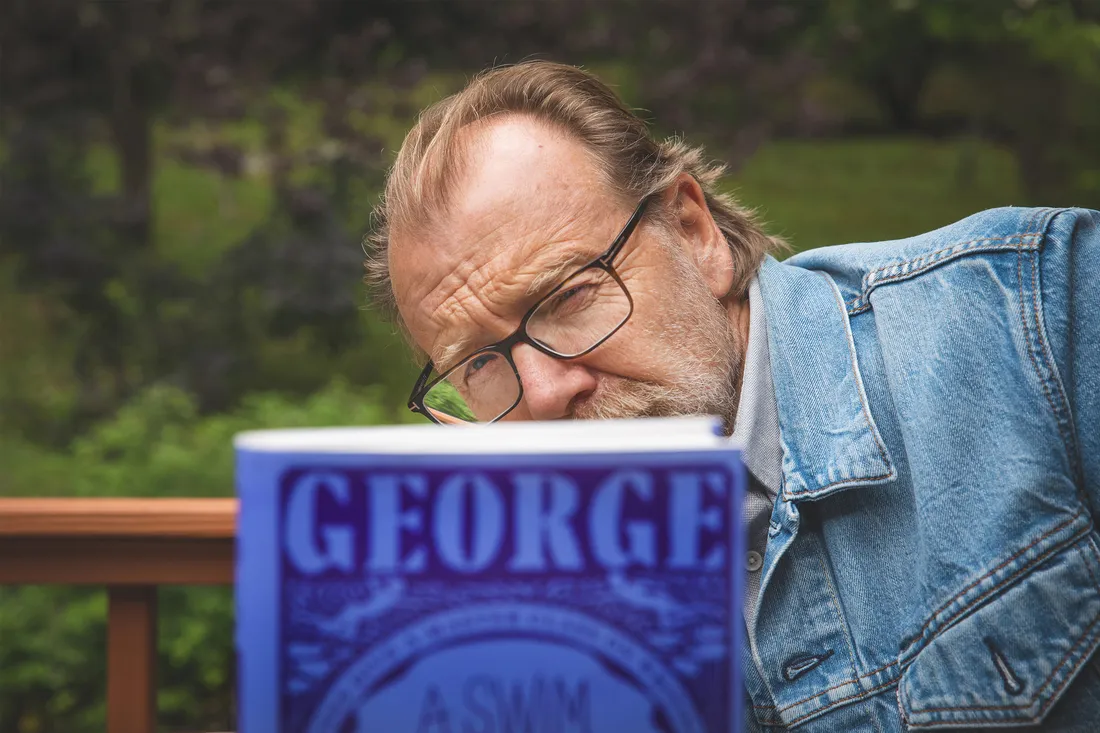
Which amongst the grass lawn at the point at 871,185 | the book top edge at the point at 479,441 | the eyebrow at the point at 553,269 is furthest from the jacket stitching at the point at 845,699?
the grass lawn at the point at 871,185

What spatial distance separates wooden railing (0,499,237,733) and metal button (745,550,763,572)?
797mm

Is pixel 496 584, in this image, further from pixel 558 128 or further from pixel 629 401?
pixel 558 128

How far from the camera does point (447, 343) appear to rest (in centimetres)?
151

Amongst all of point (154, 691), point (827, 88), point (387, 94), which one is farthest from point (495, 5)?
point (154, 691)

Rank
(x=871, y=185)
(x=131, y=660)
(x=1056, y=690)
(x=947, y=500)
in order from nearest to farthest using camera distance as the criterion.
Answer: (x=1056, y=690)
(x=947, y=500)
(x=131, y=660)
(x=871, y=185)

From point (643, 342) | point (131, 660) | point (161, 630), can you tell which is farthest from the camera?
point (161, 630)

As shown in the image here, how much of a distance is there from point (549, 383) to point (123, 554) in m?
0.76

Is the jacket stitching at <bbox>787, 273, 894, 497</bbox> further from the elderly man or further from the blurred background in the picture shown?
→ the blurred background

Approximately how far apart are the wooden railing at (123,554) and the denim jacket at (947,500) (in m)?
0.89

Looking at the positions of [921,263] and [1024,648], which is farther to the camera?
[921,263]

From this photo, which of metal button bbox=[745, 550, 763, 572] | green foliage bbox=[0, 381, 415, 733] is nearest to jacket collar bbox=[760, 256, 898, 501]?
metal button bbox=[745, 550, 763, 572]

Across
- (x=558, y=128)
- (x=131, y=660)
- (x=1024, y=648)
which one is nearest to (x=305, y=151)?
(x=558, y=128)

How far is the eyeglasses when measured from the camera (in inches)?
54.7

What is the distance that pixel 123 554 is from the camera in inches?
61.4
